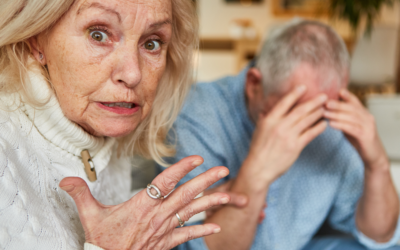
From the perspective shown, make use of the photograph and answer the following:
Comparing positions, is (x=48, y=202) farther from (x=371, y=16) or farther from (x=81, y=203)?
(x=371, y=16)

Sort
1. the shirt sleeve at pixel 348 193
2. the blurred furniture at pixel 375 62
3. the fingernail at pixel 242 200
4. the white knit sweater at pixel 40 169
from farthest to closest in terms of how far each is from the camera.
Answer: the blurred furniture at pixel 375 62 < the shirt sleeve at pixel 348 193 < the fingernail at pixel 242 200 < the white knit sweater at pixel 40 169

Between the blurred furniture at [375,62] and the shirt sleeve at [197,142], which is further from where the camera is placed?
the blurred furniture at [375,62]

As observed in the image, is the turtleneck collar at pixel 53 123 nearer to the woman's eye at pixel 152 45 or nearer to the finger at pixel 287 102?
the woman's eye at pixel 152 45

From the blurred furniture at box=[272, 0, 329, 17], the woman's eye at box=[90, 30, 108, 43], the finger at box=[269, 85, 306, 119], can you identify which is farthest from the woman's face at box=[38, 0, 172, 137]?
the blurred furniture at box=[272, 0, 329, 17]

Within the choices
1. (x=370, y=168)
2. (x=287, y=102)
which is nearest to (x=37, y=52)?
(x=287, y=102)

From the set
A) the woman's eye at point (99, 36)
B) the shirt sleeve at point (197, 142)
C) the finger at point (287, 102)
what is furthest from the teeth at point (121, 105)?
the finger at point (287, 102)

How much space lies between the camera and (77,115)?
590 mm

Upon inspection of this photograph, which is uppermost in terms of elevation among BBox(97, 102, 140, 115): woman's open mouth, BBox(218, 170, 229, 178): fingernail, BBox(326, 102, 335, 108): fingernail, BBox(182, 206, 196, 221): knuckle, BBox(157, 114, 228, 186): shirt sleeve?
BBox(97, 102, 140, 115): woman's open mouth

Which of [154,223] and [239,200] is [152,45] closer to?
[154,223]

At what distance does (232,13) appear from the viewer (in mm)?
5402

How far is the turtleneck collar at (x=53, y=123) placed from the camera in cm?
58

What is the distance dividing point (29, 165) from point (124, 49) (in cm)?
24

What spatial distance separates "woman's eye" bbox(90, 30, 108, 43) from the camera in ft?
1.81

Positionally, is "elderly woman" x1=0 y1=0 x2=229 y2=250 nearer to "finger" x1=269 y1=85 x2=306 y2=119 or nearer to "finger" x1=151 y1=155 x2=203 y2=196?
"finger" x1=151 y1=155 x2=203 y2=196
